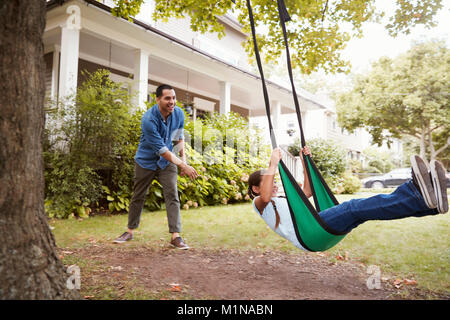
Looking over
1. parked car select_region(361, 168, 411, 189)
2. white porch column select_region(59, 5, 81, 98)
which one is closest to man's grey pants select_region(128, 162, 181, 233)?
white porch column select_region(59, 5, 81, 98)

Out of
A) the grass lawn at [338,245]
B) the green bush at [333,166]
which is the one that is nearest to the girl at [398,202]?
the grass lawn at [338,245]

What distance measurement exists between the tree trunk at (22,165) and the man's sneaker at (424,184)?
200 cm

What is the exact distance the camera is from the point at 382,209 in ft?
6.77

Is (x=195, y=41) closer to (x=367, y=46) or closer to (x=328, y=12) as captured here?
(x=328, y=12)

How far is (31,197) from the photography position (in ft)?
5.39

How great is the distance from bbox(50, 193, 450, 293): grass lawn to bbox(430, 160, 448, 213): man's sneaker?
800mm

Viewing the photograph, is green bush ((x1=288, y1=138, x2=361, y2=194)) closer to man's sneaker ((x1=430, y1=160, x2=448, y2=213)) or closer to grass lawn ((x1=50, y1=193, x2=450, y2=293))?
grass lawn ((x1=50, y1=193, x2=450, y2=293))

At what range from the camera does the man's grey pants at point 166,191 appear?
3406 mm

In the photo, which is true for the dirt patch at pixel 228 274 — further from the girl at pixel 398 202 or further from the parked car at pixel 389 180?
the parked car at pixel 389 180

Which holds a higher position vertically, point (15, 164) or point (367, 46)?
point (367, 46)

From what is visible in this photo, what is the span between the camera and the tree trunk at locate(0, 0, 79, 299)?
155cm

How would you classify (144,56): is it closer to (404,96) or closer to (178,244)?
(178,244)
